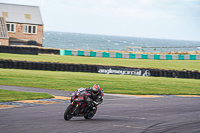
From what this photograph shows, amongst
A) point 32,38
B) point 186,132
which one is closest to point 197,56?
point 32,38

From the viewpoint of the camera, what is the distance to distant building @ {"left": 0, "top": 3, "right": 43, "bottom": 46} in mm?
62938

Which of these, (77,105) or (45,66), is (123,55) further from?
(77,105)

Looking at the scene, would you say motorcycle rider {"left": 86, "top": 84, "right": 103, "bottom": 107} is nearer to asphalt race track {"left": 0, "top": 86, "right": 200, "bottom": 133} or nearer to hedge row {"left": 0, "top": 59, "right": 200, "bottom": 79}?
asphalt race track {"left": 0, "top": 86, "right": 200, "bottom": 133}

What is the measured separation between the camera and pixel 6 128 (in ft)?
29.8

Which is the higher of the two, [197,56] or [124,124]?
[197,56]

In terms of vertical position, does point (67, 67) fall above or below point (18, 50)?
below

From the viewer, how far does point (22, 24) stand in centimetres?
6359

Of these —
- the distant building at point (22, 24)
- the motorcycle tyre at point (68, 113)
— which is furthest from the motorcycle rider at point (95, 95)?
the distant building at point (22, 24)

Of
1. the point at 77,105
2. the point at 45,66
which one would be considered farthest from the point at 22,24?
the point at 77,105

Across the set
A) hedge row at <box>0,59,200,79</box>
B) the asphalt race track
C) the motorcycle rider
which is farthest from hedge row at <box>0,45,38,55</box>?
the motorcycle rider

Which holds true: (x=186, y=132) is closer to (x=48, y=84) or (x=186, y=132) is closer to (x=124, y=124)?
(x=124, y=124)

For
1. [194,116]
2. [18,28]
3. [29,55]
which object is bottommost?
[194,116]

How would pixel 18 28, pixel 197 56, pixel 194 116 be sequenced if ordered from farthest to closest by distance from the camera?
1. pixel 18 28
2. pixel 197 56
3. pixel 194 116

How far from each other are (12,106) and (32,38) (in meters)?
50.8
